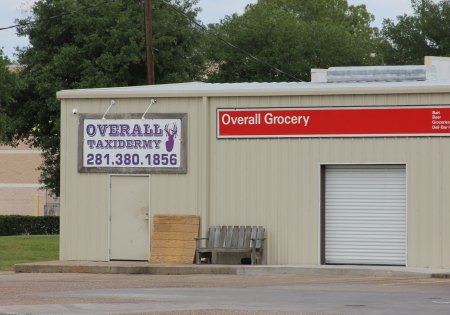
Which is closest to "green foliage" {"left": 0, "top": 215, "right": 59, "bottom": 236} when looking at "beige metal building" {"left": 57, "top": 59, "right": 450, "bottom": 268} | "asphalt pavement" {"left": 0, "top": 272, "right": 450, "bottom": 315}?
"beige metal building" {"left": 57, "top": 59, "right": 450, "bottom": 268}

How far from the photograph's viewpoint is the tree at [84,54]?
54.4 meters

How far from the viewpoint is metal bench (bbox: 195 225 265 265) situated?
29.3 meters

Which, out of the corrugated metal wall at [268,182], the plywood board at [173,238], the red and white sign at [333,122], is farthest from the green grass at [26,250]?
the red and white sign at [333,122]

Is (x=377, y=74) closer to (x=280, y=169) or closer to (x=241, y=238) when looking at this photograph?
(x=280, y=169)

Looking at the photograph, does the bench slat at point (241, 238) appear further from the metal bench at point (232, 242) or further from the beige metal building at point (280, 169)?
the beige metal building at point (280, 169)

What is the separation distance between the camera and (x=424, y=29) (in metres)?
84.0

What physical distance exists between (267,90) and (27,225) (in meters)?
32.3

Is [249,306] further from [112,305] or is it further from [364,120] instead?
[364,120]

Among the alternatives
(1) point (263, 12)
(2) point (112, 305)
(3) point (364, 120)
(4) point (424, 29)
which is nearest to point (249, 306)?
(2) point (112, 305)

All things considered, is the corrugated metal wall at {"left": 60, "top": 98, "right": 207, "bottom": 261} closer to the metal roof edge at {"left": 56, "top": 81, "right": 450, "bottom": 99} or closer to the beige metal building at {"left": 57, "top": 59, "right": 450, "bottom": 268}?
the beige metal building at {"left": 57, "top": 59, "right": 450, "bottom": 268}

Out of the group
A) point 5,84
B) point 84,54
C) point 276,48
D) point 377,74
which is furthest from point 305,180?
point 276,48

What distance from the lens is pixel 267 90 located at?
2947cm

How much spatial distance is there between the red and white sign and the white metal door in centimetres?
236

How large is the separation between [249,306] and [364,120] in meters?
10.8
